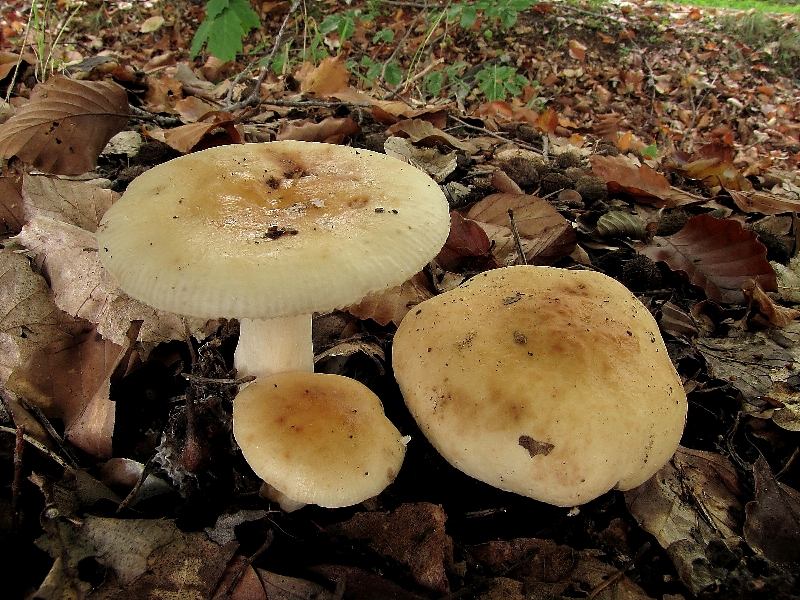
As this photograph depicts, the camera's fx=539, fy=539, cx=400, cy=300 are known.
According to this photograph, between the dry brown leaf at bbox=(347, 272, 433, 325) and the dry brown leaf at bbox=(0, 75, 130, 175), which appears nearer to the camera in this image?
the dry brown leaf at bbox=(347, 272, 433, 325)

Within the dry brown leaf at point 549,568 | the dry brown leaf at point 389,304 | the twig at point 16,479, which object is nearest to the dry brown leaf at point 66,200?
the twig at point 16,479

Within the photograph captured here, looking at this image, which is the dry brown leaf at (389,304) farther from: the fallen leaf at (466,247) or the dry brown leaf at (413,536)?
the dry brown leaf at (413,536)

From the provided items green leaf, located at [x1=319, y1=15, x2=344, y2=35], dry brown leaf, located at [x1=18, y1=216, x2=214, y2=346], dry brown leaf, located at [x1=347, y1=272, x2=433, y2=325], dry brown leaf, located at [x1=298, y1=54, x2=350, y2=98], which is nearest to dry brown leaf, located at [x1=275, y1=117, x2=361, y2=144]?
dry brown leaf, located at [x1=298, y1=54, x2=350, y2=98]

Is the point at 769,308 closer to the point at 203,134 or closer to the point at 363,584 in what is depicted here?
the point at 363,584

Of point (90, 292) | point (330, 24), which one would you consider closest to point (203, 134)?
point (90, 292)

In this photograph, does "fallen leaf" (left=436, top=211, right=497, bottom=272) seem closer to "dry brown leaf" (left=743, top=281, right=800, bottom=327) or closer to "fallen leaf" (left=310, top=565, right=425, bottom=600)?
"dry brown leaf" (left=743, top=281, right=800, bottom=327)

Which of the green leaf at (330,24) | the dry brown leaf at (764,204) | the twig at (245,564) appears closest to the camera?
the twig at (245,564)

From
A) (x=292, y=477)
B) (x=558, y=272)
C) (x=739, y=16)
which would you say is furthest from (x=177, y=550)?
(x=739, y=16)
